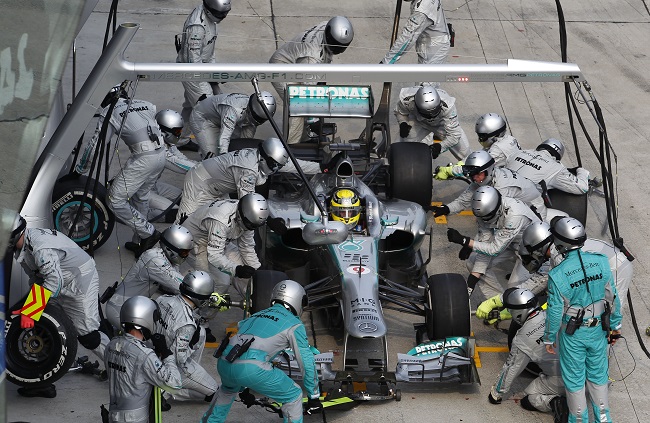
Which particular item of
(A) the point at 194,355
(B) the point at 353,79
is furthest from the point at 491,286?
(A) the point at 194,355

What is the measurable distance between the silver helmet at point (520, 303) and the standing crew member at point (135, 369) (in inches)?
122

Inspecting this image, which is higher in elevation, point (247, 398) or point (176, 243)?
point (176, 243)

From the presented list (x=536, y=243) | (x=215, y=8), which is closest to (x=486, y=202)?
(x=536, y=243)

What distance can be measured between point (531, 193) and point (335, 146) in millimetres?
2170

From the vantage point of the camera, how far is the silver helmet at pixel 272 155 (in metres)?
11.9

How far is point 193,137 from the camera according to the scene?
15328mm

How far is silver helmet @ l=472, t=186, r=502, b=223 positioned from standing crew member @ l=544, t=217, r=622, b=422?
1742 millimetres

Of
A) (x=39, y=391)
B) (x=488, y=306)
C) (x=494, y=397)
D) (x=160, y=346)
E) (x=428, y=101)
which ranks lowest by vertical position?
(x=494, y=397)

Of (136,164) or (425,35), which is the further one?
(425,35)

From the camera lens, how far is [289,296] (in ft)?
31.3

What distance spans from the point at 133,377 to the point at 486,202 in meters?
4.26

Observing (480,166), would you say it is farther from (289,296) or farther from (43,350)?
(43,350)

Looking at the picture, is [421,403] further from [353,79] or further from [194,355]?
[353,79]

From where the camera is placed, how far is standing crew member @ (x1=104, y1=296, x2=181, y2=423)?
896 cm
